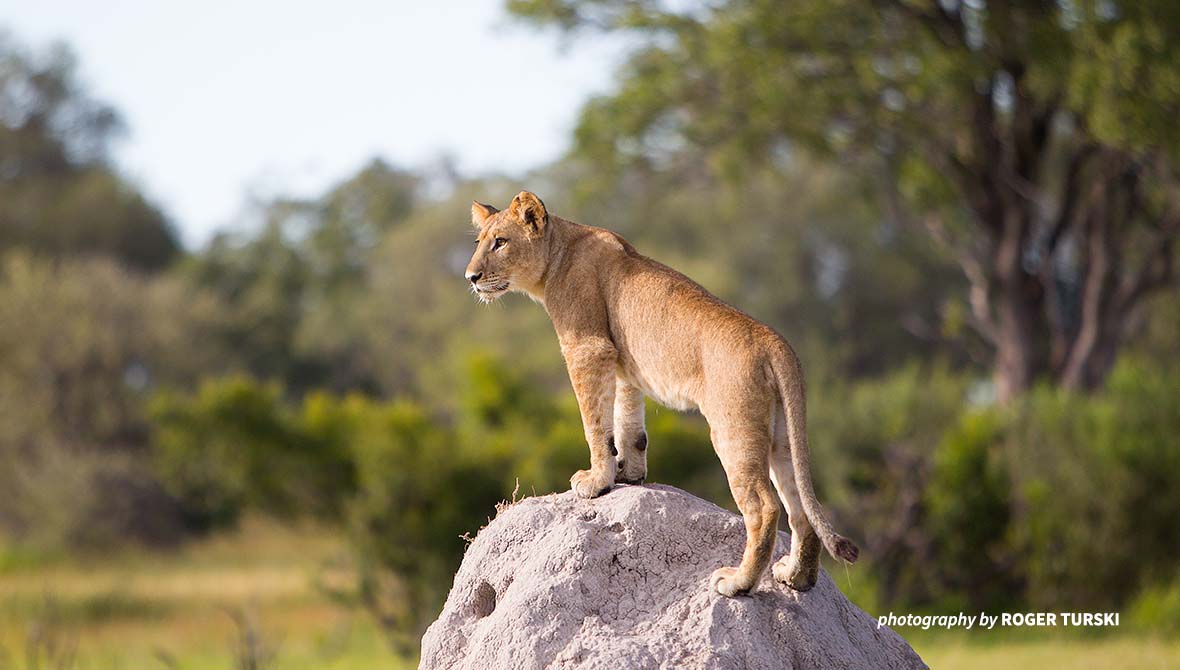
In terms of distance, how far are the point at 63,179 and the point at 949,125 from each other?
36022 millimetres

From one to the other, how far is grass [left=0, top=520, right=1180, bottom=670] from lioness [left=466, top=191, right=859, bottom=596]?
361 centimetres

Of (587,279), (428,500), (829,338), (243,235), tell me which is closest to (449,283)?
(243,235)

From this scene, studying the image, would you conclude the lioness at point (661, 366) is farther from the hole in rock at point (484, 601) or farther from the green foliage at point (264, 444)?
the green foliage at point (264, 444)

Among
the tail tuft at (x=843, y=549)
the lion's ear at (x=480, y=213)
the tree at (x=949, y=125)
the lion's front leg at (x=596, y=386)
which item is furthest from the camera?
the tree at (x=949, y=125)

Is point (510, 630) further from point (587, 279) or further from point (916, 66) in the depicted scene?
point (916, 66)

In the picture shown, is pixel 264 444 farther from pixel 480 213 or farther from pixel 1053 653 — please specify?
pixel 480 213

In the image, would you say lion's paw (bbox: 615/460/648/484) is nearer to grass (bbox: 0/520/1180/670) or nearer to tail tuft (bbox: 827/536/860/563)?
tail tuft (bbox: 827/536/860/563)

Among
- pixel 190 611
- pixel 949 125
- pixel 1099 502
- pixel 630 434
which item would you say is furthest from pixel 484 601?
pixel 949 125

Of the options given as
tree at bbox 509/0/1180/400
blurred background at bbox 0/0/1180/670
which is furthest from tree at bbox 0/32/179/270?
tree at bbox 509/0/1180/400

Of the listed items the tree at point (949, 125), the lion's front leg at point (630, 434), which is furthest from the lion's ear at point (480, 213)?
the tree at point (949, 125)

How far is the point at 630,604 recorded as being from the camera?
6.41 m

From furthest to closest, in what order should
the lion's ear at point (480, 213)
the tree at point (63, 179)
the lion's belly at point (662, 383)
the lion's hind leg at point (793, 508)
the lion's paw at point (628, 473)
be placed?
1. the tree at point (63, 179)
2. the lion's ear at point (480, 213)
3. the lion's paw at point (628, 473)
4. the lion's belly at point (662, 383)
5. the lion's hind leg at point (793, 508)

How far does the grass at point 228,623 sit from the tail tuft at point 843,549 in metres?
4.91

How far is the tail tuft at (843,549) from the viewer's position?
555cm
